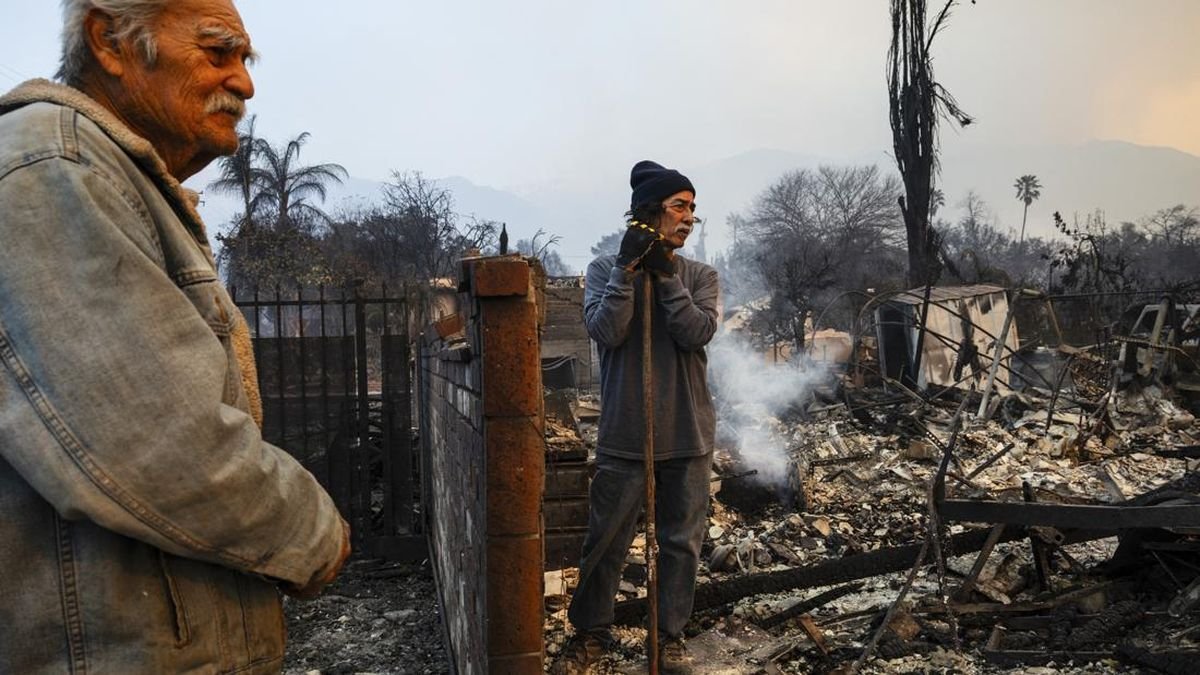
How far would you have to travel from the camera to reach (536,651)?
207cm

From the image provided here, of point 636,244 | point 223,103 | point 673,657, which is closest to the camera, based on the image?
point 223,103

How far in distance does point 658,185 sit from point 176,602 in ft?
9.16

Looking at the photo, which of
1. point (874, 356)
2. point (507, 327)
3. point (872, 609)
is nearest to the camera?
point (507, 327)

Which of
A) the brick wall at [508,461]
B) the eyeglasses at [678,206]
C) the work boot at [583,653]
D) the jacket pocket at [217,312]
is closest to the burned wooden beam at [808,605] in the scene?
the work boot at [583,653]

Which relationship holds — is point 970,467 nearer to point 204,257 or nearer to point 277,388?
point 277,388

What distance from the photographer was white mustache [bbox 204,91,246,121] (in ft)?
4.73

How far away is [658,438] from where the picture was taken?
11.4ft

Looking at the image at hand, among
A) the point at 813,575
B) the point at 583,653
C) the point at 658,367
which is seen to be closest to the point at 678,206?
the point at 658,367

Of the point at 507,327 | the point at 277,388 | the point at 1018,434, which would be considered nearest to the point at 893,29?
the point at 1018,434

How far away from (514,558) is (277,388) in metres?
4.59

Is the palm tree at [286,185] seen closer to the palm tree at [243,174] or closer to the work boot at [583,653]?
the palm tree at [243,174]

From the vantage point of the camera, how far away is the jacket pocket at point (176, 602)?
46.9 inches

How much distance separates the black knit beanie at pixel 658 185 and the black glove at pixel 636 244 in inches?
10.0

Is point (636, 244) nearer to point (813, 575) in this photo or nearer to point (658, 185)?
point (658, 185)
